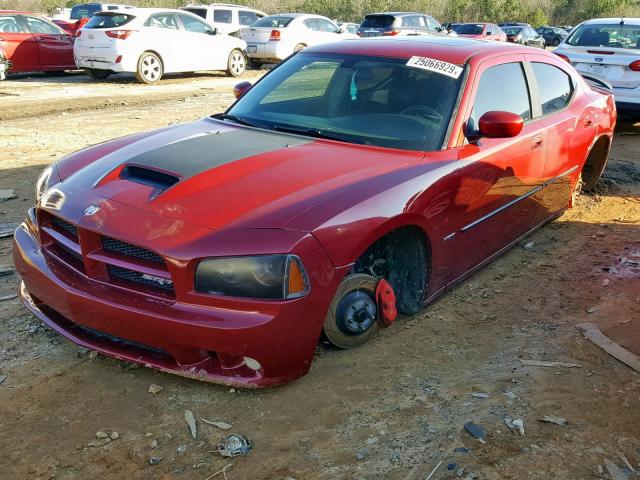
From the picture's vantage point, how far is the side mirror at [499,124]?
147 inches

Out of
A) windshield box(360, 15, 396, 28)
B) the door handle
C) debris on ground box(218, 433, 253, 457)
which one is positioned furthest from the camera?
windshield box(360, 15, 396, 28)

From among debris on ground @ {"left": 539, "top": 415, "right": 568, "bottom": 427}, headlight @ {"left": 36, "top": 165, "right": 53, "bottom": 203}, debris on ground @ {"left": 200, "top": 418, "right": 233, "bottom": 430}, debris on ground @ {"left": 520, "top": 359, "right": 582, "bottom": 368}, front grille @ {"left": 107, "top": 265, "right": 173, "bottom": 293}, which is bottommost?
debris on ground @ {"left": 520, "top": 359, "right": 582, "bottom": 368}

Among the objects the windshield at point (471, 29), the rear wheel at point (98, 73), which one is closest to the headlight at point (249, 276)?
the rear wheel at point (98, 73)

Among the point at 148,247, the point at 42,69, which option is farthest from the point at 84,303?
the point at 42,69

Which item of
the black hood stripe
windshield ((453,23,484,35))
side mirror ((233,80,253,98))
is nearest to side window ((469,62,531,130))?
the black hood stripe

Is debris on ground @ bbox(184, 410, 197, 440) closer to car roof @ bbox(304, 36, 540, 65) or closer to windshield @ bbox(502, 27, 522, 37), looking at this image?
car roof @ bbox(304, 36, 540, 65)

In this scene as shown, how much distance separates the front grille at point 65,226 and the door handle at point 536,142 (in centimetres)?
309

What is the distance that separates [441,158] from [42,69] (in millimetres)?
13890

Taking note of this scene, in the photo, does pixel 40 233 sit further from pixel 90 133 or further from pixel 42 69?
pixel 42 69

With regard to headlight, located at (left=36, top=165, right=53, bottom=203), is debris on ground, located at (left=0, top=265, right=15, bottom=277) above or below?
below

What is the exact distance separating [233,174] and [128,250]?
26.3 inches

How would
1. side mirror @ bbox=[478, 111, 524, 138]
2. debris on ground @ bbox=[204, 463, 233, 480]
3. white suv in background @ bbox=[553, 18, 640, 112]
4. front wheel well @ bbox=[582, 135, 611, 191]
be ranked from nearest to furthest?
debris on ground @ bbox=[204, 463, 233, 480] → side mirror @ bbox=[478, 111, 524, 138] → front wheel well @ bbox=[582, 135, 611, 191] → white suv in background @ bbox=[553, 18, 640, 112]

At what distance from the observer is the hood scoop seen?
3127mm

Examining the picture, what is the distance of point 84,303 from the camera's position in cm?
289
